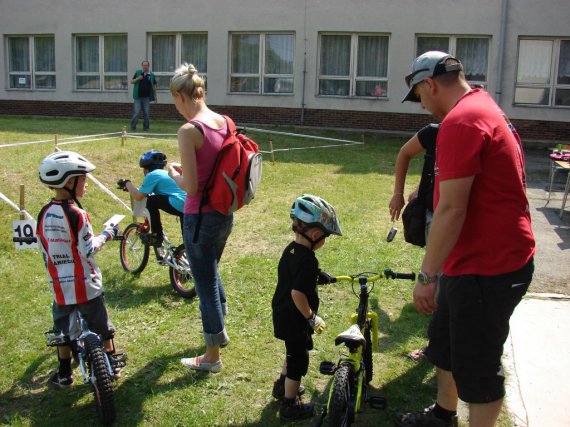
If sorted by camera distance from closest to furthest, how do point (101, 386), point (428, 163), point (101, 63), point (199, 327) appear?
1. point (101, 386)
2. point (428, 163)
3. point (199, 327)
4. point (101, 63)

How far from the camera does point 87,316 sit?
13.0 ft

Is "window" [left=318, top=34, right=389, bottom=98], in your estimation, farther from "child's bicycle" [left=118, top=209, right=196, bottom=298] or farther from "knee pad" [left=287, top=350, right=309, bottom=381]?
"knee pad" [left=287, top=350, right=309, bottom=381]

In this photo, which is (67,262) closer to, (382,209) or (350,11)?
(382,209)

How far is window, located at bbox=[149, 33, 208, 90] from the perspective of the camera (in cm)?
2114

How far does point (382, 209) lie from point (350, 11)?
11.6 m

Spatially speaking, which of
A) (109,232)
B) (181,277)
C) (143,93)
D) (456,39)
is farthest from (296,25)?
(109,232)

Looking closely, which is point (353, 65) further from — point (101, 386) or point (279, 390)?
point (101, 386)

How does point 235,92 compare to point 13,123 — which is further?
point 235,92

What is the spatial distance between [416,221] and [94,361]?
2.26 m

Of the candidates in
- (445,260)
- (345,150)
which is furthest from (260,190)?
(445,260)

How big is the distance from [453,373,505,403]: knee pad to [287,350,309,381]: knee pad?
1.09m

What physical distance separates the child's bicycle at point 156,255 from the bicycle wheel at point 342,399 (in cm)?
247

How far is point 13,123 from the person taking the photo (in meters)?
18.2

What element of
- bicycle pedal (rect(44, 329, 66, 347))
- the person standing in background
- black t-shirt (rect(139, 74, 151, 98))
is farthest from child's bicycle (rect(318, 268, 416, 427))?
black t-shirt (rect(139, 74, 151, 98))
